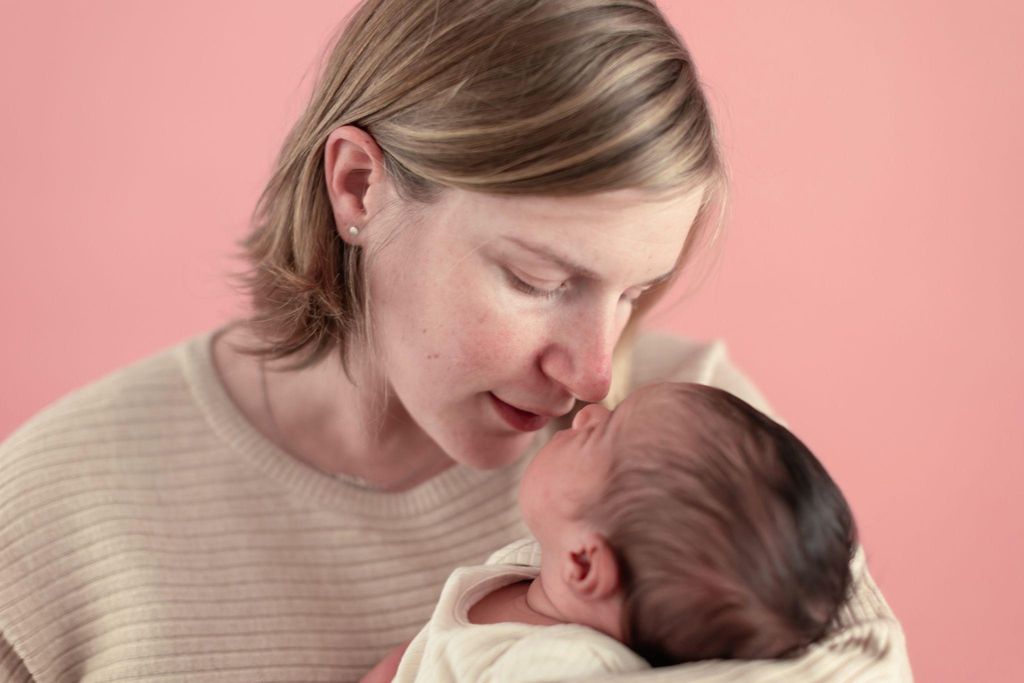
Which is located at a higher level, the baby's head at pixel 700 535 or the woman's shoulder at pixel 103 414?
the woman's shoulder at pixel 103 414

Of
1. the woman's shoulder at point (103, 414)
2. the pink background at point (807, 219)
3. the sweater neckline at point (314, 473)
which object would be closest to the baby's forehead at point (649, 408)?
the sweater neckline at point (314, 473)

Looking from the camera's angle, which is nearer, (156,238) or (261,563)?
(261,563)

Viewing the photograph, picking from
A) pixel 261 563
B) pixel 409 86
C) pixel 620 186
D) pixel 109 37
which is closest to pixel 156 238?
pixel 109 37

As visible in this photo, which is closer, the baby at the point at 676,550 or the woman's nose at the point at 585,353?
the baby at the point at 676,550

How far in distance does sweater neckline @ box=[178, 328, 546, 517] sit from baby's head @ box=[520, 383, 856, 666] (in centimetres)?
50

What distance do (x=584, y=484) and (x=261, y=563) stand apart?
593mm

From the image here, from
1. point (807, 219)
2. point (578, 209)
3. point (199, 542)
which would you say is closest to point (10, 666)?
point (199, 542)

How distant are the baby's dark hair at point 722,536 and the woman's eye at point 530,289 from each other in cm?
23

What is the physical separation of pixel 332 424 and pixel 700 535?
0.73 metres

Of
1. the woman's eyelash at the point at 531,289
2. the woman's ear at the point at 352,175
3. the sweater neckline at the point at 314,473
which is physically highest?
the woman's ear at the point at 352,175

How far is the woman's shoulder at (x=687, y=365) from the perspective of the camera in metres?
1.80

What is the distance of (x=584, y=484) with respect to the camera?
1.24 meters

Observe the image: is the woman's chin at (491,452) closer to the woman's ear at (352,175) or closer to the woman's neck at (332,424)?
the woman's neck at (332,424)

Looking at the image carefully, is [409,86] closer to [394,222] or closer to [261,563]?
[394,222]
